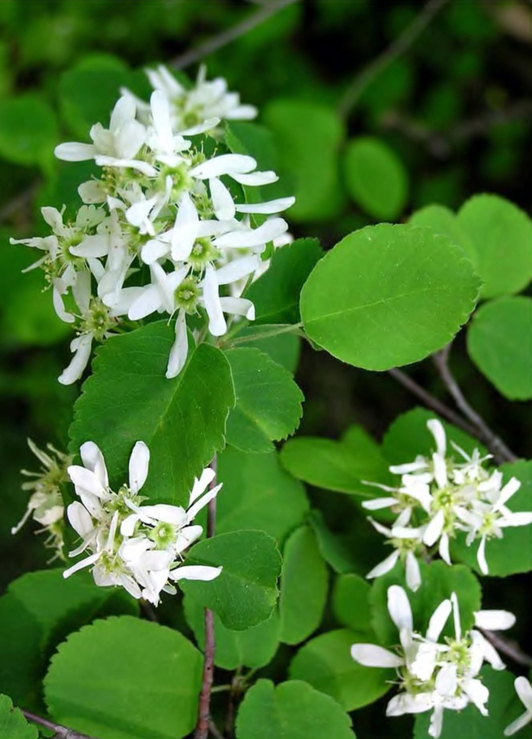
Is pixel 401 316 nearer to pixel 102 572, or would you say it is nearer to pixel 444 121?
pixel 102 572

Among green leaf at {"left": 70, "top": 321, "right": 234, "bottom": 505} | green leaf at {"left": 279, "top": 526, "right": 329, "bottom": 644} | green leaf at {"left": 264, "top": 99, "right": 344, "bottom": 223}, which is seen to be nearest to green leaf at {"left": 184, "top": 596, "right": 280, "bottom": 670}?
green leaf at {"left": 279, "top": 526, "right": 329, "bottom": 644}

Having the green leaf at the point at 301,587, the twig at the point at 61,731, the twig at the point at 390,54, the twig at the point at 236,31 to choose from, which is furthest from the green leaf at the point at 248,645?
the twig at the point at 390,54

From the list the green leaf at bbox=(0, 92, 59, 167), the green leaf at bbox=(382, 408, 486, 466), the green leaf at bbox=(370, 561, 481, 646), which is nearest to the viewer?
the green leaf at bbox=(370, 561, 481, 646)

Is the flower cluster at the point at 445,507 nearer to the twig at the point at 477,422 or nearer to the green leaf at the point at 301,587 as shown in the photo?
the green leaf at the point at 301,587

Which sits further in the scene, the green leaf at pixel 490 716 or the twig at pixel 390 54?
the twig at pixel 390 54

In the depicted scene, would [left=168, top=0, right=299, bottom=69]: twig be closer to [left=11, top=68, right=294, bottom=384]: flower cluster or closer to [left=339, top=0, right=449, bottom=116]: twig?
[left=339, top=0, right=449, bottom=116]: twig

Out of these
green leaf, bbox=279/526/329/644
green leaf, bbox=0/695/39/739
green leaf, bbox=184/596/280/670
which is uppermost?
green leaf, bbox=0/695/39/739

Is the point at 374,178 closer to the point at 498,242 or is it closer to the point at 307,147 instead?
the point at 307,147

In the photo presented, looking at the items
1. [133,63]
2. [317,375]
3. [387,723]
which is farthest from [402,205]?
[387,723]
